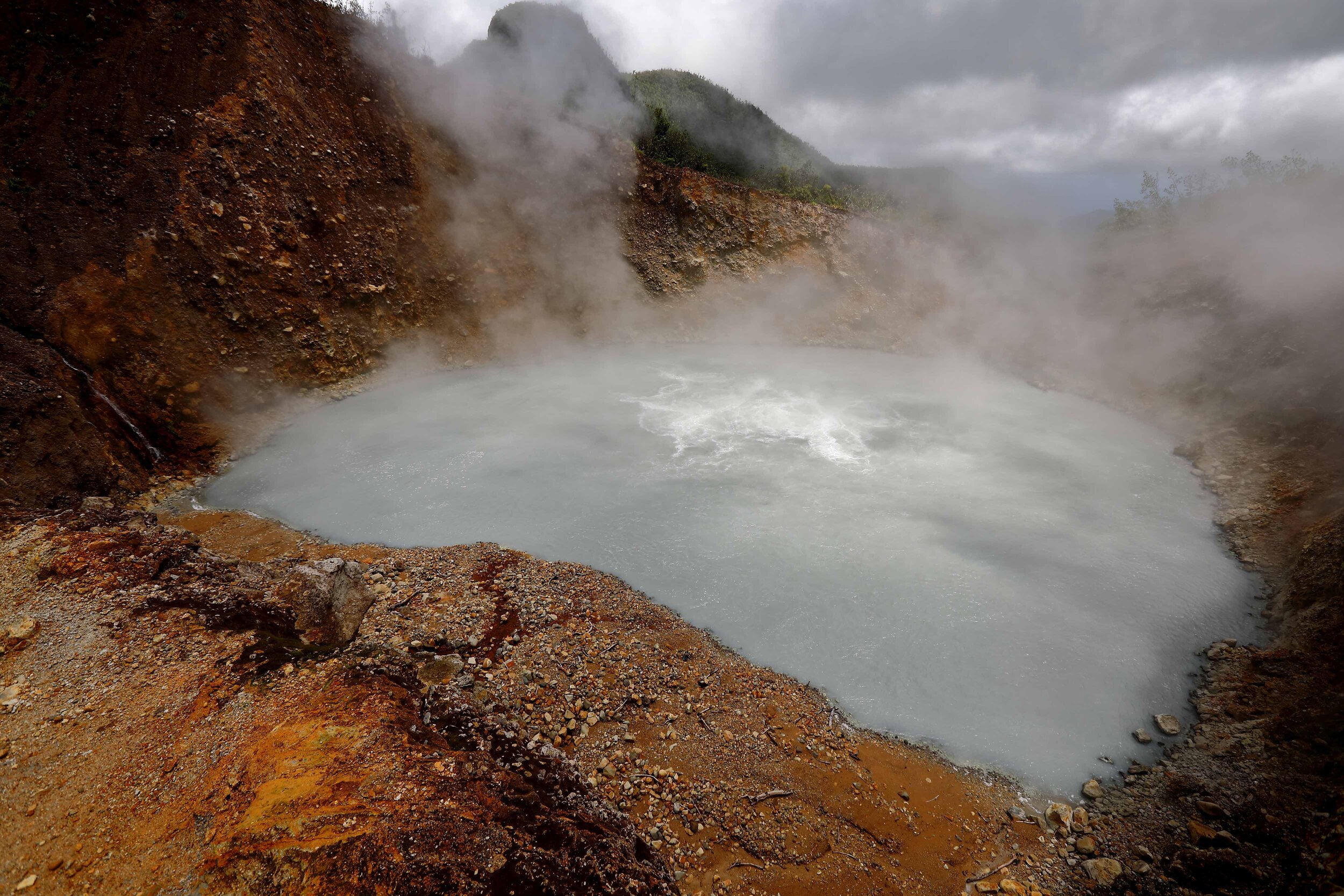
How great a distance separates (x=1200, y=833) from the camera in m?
4.49

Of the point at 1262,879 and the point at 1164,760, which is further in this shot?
the point at 1164,760

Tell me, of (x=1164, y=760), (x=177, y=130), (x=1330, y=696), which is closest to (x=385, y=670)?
(x=1164, y=760)

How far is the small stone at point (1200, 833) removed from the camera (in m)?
4.45

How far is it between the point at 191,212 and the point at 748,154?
36.2 m

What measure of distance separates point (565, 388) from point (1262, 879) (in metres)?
13.8

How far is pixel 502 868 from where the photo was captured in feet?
11.0

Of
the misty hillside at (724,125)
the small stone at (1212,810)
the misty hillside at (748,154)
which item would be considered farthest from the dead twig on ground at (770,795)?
the misty hillside at (724,125)

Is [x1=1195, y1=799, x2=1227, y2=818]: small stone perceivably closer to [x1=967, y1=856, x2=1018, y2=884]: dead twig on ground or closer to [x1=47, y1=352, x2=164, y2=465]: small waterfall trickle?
[x1=967, y1=856, x2=1018, y2=884]: dead twig on ground

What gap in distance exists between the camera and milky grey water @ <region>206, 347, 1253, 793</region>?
20.2 feet

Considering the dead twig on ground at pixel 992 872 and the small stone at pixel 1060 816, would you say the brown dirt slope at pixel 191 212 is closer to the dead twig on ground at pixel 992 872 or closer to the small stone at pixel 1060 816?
the dead twig on ground at pixel 992 872

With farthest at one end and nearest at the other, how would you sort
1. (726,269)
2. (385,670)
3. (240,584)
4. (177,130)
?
(726,269) < (177,130) < (240,584) < (385,670)

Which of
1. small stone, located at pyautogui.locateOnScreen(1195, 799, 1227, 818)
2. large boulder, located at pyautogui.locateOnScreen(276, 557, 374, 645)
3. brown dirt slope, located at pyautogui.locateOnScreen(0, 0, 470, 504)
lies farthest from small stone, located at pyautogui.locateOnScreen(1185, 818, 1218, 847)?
brown dirt slope, located at pyautogui.locateOnScreen(0, 0, 470, 504)

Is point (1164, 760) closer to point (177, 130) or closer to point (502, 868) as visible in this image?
point (502, 868)

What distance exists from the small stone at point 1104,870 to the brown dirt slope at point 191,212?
13.0 m
